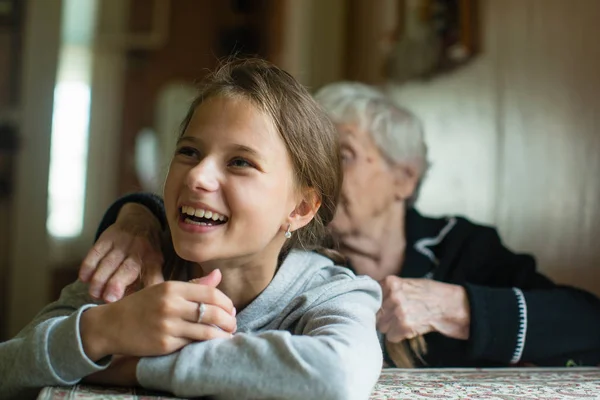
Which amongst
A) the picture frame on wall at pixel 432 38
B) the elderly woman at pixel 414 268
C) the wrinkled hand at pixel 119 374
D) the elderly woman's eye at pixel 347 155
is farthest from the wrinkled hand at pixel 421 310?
the picture frame on wall at pixel 432 38

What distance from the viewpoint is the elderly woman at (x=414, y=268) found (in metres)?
1.25

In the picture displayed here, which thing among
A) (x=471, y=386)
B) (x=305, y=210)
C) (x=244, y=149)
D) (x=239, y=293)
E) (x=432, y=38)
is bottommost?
(x=471, y=386)

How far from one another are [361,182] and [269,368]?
2.99 ft

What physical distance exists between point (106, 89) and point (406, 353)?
3254mm

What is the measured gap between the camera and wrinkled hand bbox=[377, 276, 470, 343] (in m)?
1.37

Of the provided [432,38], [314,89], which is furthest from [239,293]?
[314,89]

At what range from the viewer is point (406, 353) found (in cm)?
143

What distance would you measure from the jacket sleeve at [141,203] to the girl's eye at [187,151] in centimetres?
31

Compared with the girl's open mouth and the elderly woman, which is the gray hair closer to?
the elderly woman

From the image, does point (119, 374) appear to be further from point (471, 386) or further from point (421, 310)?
point (421, 310)

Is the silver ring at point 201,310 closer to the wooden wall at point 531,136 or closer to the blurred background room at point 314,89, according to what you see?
the blurred background room at point 314,89

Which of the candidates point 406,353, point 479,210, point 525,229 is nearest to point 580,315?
point 406,353

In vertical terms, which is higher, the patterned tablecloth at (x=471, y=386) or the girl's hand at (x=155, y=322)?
→ the girl's hand at (x=155, y=322)

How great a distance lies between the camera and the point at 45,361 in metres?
0.85
